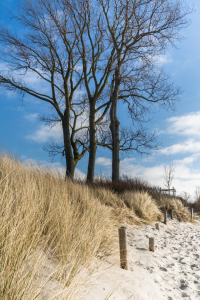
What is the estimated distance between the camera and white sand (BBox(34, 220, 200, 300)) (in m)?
2.51

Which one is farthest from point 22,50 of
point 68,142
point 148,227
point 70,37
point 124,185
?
point 148,227

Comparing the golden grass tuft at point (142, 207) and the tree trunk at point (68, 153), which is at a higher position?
the tree trunk at point (68, 153)

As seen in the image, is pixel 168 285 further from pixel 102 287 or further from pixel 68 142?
pixel 68 142

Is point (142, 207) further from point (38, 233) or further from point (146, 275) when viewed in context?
point (38, 233)

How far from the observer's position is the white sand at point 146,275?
98.7 inches

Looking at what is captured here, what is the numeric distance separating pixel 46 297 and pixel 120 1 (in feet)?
43.0

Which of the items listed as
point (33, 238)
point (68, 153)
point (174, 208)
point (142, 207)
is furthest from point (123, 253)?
point (68, 153)

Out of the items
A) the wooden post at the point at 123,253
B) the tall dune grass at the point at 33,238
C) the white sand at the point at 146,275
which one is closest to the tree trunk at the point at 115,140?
the white sand at the point at 146,275

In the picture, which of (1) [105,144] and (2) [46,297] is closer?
(2) [46,297]

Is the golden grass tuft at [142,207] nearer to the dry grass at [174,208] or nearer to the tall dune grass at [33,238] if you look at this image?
the dry grass at [174,208]

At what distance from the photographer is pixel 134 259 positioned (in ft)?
13.6

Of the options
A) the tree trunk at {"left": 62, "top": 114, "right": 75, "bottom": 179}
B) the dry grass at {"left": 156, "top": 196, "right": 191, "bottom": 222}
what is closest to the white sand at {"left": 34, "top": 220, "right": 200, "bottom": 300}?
the dry grass at {"left": 156, "top": 196, "right": 191, "bottom": 222}

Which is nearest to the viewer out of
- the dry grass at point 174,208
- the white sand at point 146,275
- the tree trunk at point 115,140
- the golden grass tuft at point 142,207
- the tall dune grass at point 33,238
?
the tall dune grass at point 33,238

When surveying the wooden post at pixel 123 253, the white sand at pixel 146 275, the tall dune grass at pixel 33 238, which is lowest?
the white sand at pixel 146 275
